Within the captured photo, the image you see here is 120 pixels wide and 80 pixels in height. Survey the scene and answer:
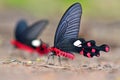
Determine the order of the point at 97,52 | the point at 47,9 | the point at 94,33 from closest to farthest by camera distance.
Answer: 1. the point at 97,52
2. the point at 94,33
3. the point at 47,9

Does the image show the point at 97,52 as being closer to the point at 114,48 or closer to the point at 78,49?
the point at 78,49

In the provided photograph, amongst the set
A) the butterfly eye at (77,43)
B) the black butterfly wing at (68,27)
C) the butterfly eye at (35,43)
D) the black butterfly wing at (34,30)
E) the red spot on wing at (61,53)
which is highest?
the black butterfly wing at (34,30)

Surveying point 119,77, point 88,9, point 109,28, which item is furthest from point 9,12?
point 119,77

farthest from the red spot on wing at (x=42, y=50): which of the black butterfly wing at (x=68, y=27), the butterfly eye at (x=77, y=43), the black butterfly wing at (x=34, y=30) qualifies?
the butterfly eye at (x=77, y=43)

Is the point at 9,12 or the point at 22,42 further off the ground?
the point at 9,12

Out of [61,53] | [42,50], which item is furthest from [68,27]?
[42,50]

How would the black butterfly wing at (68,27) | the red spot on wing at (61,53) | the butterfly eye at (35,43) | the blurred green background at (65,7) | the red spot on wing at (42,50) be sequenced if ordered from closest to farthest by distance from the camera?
the red spot on wing at (61,53) → the black butterfly wing at (68,27) → the red spot on wing at (42,50) → the butterfly eye at (35,43) → the blurred green background at (65,7)

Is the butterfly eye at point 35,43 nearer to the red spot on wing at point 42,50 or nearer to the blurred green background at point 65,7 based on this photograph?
the red spot on wing at point 42,50
